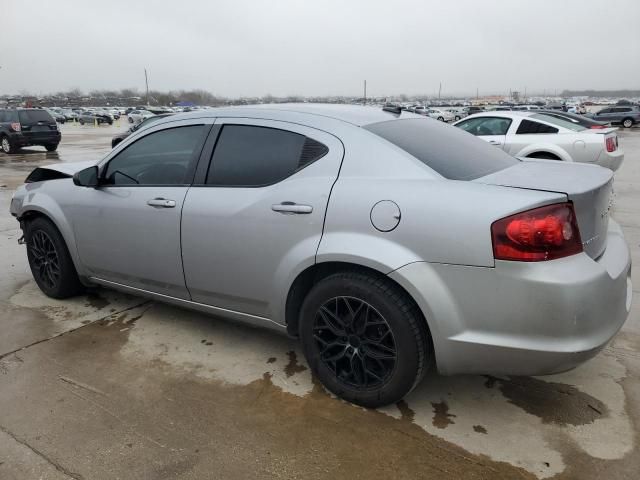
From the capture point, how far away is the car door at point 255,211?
270 centimetres

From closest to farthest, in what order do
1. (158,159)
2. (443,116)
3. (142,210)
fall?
(142,210) < (158,159) < (443,116)

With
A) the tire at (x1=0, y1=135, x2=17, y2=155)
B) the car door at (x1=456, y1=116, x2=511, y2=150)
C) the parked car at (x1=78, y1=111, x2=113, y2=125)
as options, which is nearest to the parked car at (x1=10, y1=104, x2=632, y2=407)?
the car door at (x1=456, y1=116, x2=511, y2=150)

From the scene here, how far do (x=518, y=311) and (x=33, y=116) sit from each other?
19.9 meters

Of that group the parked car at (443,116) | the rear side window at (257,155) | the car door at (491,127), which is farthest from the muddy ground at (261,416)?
the parked car at (443,116)

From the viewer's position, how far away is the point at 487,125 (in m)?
9.38

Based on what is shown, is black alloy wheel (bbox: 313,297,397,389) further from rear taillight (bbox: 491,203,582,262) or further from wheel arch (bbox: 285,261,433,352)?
rear taillight (bbox: 491,203,582,262)

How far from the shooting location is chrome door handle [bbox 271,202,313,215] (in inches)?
104

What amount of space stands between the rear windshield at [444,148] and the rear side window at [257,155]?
40 cm

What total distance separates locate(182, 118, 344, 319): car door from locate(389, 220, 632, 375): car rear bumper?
0.63 meters

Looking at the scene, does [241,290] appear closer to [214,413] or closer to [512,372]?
[214,413]

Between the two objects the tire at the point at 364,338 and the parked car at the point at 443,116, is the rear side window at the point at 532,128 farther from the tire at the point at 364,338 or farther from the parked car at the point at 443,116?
the parked car at the point at 443,116

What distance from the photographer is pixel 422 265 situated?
91.3 inches

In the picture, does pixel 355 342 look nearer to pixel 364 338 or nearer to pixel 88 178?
pixel 364 338

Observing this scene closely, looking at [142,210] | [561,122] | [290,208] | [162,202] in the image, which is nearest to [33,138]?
[561,122]
